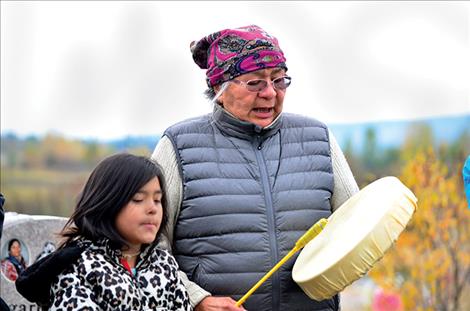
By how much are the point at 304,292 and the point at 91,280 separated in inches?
30.6

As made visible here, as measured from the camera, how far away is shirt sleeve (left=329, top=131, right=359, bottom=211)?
12.1 feet

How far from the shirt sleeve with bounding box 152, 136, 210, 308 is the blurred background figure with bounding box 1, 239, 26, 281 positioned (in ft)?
7.61

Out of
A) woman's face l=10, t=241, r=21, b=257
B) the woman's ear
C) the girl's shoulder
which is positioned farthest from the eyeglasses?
woman's face l=10, t=241, r=21, b=257

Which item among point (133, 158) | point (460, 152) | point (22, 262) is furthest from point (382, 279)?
point (133, 158)

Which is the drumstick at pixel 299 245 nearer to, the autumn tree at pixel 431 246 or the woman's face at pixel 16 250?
the woman's face at pixel 16 250

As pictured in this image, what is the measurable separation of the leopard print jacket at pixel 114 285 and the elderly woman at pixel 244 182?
0.65ft

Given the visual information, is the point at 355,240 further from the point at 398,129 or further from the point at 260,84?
the point at 398,129

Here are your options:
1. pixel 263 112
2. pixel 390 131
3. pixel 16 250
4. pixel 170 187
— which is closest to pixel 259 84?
pixel 263 112

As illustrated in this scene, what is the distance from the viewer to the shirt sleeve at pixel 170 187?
346cm

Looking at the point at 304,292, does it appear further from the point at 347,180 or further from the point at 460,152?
the point at 460,152

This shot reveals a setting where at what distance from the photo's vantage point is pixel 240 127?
3602mm

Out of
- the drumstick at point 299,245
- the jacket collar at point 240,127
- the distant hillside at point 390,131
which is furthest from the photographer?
the distant hillside at point 390,131

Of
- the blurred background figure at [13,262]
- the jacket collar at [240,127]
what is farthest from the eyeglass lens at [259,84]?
the blurred background figure at [13,262]

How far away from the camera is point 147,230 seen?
3184 millimetres
